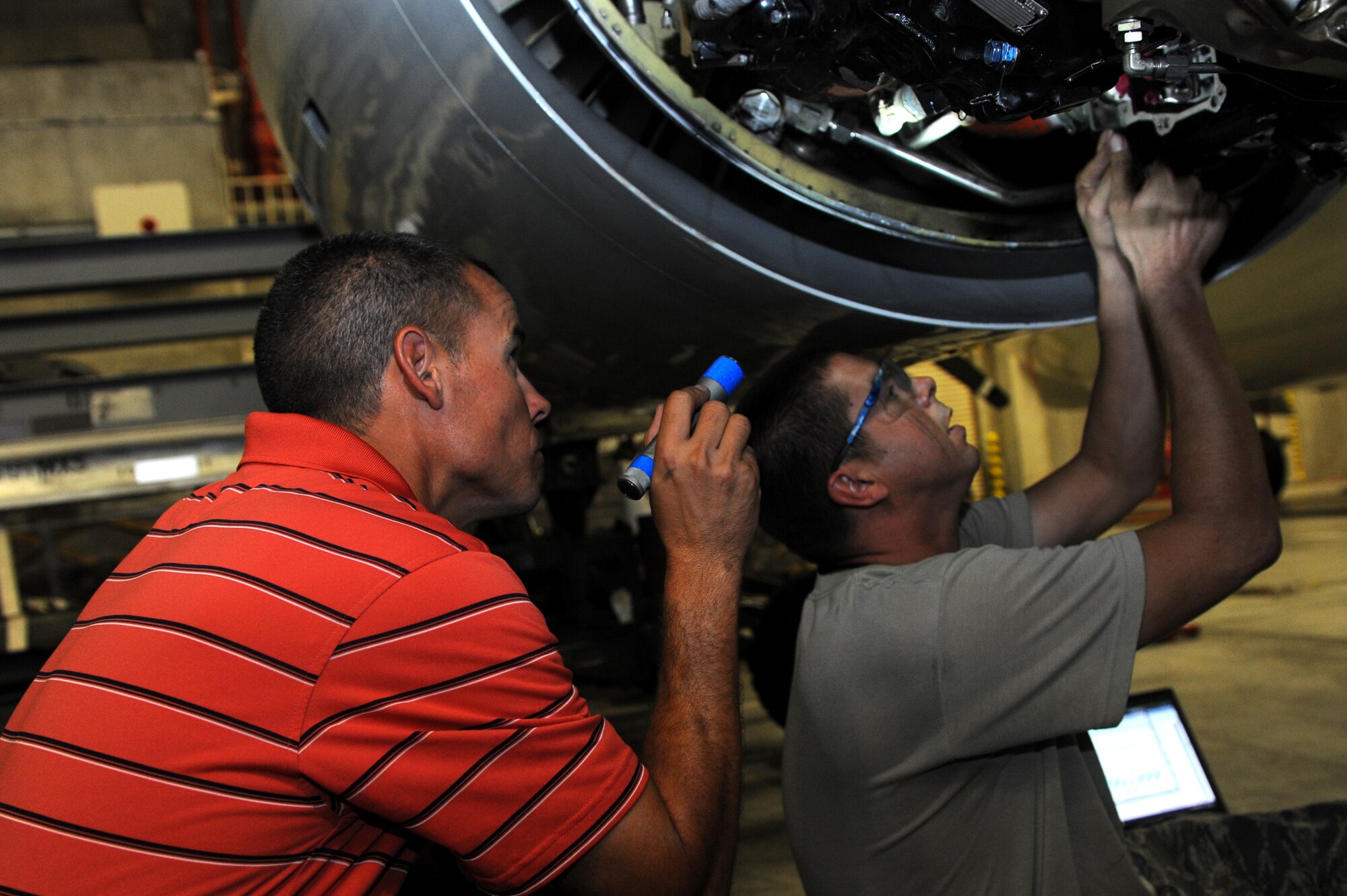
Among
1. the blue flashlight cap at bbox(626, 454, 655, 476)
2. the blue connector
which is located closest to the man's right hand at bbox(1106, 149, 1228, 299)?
the blue connector

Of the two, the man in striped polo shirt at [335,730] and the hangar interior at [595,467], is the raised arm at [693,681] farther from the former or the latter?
the hangar interior at [595,467]

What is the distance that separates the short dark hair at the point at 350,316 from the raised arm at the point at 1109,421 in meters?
0.83

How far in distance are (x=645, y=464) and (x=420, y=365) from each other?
0.21 m

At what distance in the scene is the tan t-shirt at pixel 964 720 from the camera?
3.34 ft

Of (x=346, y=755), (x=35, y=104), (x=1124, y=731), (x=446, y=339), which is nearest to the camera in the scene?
(x=346, y=755)

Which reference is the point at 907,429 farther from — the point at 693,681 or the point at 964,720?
the point at 693,681

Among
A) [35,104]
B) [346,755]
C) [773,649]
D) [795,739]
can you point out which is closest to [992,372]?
[773,649]

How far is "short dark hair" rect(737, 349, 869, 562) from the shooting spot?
1.27 m

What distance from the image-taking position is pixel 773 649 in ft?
8.16

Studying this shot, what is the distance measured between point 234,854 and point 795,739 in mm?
653

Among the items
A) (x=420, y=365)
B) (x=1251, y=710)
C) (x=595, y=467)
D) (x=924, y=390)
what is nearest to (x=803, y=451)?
(x=924, y=390)

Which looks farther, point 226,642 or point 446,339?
point 446,339

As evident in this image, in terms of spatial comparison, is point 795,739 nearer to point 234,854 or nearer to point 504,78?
point 234,854

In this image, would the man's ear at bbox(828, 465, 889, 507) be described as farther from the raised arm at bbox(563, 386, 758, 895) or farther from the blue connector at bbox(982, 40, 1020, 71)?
the blue connector at bbox(982, 40, 1020, 71)
